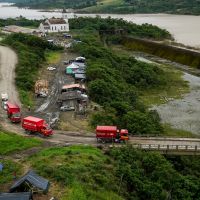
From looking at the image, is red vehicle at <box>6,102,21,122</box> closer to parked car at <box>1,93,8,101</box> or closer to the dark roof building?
parked car at <box>1,93,8,101</box>

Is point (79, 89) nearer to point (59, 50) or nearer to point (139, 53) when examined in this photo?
point (59, 50)

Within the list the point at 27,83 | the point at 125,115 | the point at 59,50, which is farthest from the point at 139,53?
the point at 125,115

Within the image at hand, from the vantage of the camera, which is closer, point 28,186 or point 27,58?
point 28,186

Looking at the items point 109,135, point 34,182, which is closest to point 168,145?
point 109,135

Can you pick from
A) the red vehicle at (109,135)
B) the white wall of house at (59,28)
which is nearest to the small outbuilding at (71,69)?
the red vehicle at (109,135)

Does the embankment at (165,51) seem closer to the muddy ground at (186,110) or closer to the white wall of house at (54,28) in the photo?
the muddy ground at (186,110)

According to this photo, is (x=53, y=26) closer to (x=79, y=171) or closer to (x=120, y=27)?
(x=120, y=27)

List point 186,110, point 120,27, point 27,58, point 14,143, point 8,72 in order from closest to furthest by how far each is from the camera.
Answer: point 14,143
point 186,110
point 8,72
point 27,58
point 120,27
